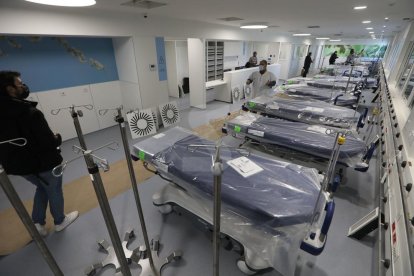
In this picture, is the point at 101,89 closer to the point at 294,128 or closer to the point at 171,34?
the point at 171,34

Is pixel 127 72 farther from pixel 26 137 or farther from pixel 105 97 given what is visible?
pixel 26 137

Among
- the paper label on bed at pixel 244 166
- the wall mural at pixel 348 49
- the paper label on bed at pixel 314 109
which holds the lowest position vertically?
the paper label on bed at pixel 314 109

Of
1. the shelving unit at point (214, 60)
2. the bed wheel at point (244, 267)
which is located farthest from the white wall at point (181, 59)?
the bed wheel at point (244, 267)

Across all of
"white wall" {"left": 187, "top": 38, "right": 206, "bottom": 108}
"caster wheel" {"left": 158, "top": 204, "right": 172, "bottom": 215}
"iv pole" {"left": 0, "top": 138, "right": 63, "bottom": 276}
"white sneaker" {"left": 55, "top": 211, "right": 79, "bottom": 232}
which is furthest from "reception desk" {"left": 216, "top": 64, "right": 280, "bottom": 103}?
"iv pole" {"left": 0, "top": 138, "right": 63, "bottom": 276}

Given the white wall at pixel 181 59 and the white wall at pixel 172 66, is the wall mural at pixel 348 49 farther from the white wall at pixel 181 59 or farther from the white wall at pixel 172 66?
the white wall at pixel 172 66

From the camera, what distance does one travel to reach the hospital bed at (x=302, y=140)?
7.54ft

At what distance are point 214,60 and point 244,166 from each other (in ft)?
17.2

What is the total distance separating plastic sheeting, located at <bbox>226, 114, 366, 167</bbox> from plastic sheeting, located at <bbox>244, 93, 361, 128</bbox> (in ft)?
2.02

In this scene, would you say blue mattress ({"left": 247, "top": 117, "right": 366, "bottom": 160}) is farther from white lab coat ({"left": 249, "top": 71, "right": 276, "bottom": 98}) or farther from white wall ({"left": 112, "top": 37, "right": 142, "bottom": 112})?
white wall ({"left": 112, "top": 37, "right": 142, "bottom": 112})

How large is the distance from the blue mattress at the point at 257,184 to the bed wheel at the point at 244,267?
486 mm

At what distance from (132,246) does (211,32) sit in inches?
195

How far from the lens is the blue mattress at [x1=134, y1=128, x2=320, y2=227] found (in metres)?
1.35

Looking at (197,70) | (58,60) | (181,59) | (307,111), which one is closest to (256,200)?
(307,111)

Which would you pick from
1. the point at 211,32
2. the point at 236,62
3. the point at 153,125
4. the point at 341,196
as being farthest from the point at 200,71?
the point at 341,196
